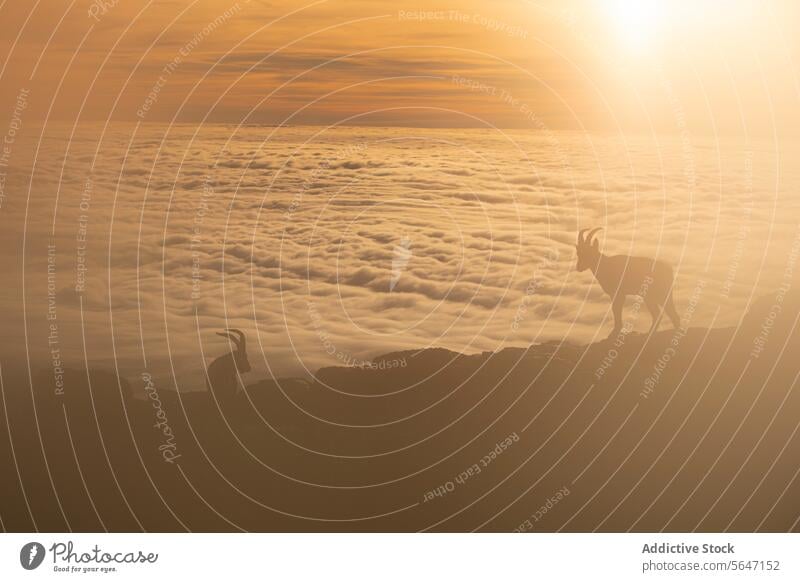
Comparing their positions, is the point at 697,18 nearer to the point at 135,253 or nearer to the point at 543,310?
the point at 543,310

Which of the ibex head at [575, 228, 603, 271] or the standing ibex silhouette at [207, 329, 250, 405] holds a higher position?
the ibex head at [575, 228, 603, 271]

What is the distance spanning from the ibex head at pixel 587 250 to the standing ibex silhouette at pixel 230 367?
2.94 feet

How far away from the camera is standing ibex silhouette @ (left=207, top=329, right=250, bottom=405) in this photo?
94.9 inches

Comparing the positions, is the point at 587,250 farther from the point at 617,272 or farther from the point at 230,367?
the point at 230,367

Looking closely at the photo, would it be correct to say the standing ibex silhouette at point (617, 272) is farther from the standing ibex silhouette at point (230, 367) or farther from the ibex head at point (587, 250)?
the standing ibex silhouette at point (230, 367)

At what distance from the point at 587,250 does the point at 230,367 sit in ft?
3.20

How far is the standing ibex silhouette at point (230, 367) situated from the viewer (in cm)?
241
